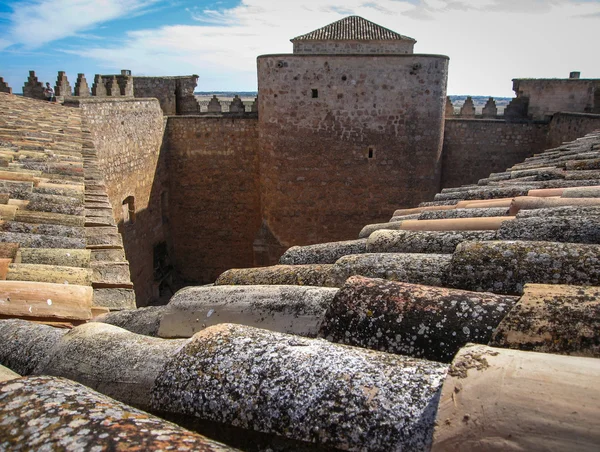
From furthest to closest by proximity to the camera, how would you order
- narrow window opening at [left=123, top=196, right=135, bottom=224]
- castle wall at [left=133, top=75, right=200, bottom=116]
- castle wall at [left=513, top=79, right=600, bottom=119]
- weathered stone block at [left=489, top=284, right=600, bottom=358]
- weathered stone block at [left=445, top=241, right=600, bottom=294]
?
1. castle wall at [left=133, top=75, right=200, bottom=116]
2. castle wall at [left=513, top=79, right=600, bottom=119]
3. narrow window opening at [left=123, top=196, right=135, bottom=224]
4. weathered stone block at [left=445, top=241, right=600, bottom=294]
5. weathered stone block at [left=489, top=284, right=600, bottom=358]

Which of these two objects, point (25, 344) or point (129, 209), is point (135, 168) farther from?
point (25, 344)

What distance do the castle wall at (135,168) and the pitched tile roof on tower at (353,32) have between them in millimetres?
6466

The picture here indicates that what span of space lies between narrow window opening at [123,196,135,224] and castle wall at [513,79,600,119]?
12.8m

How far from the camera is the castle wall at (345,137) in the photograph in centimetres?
1170

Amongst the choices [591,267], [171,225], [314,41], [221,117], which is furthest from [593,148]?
[314,41]

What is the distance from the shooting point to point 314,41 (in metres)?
17.1

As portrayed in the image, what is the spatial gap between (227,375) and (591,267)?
1.31 m

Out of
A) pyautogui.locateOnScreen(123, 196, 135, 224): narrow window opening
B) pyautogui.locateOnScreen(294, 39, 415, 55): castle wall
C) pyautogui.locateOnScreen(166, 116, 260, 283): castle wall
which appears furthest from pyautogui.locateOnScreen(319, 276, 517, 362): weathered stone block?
pyautogui.locateOnScreen(294, 39, 415, 55): castle wall

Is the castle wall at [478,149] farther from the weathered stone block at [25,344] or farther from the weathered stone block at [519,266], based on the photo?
the weathered stone block at [25,344]

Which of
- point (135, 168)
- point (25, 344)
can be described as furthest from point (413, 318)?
point (135, 168)

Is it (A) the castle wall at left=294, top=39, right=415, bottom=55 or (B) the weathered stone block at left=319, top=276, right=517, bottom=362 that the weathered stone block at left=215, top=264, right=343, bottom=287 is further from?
(A) the castle wall at left=294, top=39, right=415, bottom=55

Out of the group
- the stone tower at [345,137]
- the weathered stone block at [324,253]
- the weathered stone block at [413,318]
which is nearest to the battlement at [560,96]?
the stone tower at [345,137]

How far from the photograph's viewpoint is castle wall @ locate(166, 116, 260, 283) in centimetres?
1388

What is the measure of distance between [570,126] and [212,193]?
340 inches
